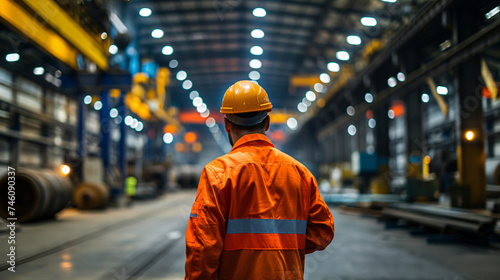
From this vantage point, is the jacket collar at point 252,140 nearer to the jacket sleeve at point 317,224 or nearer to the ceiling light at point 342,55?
the jacket sleeve at point 317,224

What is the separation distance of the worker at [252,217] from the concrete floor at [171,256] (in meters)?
2.98

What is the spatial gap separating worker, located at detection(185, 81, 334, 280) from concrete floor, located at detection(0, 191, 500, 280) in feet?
9.78

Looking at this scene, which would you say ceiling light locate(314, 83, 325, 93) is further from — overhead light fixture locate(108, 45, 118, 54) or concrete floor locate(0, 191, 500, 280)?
concrete floor locate(0, 191, 500, 280)

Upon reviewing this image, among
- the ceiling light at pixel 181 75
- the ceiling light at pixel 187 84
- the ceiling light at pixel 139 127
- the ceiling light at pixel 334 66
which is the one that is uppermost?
the ceiling light at pixel 181 75

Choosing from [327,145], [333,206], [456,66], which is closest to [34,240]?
[456,66]

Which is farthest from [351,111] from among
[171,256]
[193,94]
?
[193,94]

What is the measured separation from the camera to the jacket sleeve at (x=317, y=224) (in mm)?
1675

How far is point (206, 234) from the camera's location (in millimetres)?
1414

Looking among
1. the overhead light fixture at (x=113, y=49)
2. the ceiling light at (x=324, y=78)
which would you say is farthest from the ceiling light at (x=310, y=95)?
the overhead light fixture at (x=113, y=49)

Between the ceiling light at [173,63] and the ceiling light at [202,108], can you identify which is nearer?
the ceiling light at [173,63]

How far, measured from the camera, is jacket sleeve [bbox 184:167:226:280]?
4.59ft

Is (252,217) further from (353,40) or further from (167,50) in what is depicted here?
(167,50)

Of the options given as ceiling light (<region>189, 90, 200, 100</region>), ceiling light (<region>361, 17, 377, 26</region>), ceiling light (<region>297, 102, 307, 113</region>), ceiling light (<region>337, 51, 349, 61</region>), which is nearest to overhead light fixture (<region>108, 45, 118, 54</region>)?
ceiling light (<region>361, 17, 377, 26</region>)

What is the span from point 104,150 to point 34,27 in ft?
19.8
